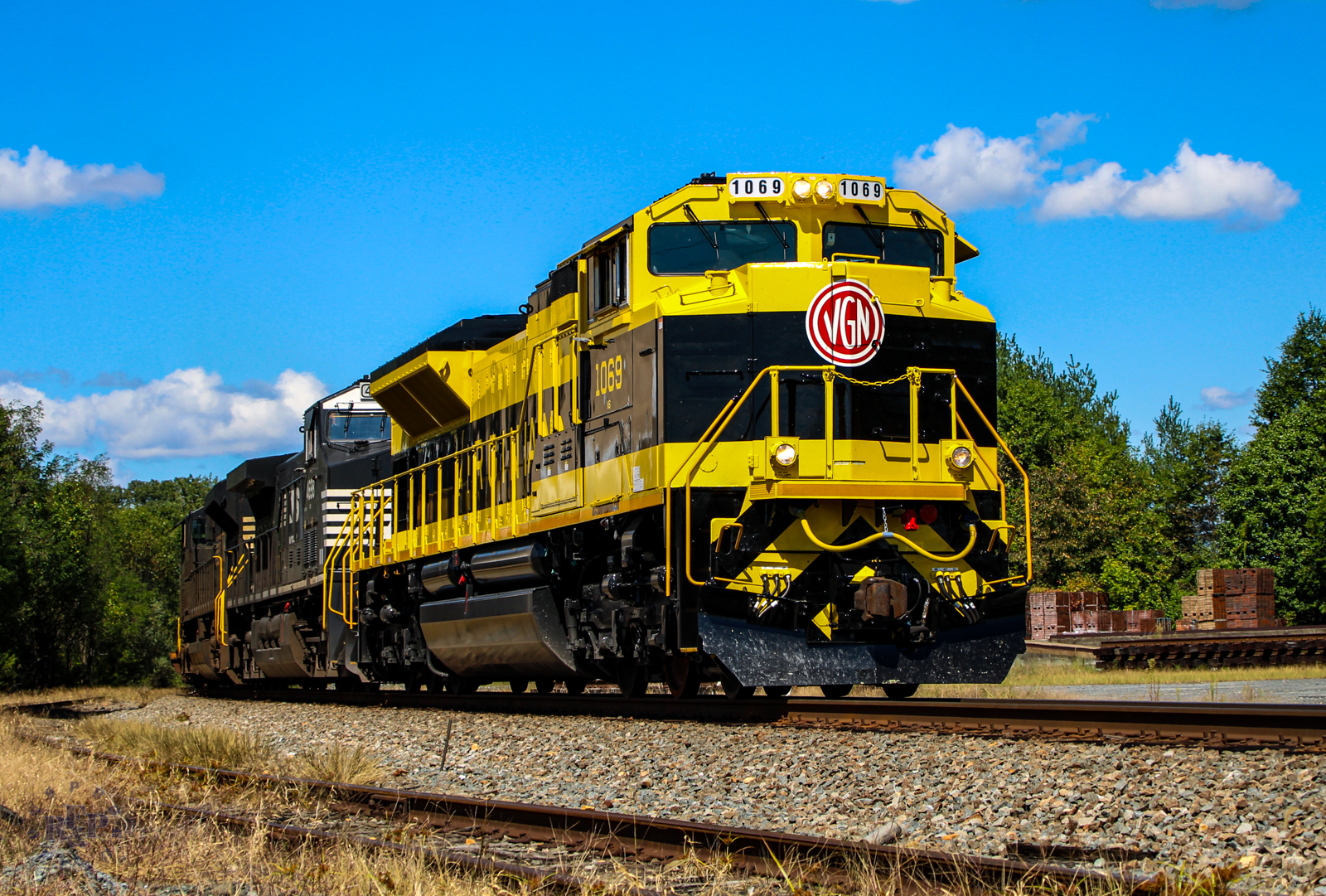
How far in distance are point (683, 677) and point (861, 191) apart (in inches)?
167

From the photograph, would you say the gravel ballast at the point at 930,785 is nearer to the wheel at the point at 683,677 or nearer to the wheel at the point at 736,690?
the wheel at the point at 683,677

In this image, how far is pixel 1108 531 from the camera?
45969 mm

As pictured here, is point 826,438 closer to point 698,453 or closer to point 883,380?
point 883,380

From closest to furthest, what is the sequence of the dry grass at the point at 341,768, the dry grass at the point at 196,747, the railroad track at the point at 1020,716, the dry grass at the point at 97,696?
the railroad track at the point at 1020,716, the dry grass at the point at 341,768, the dry grass at the point at 196,747, the dry grass at the point at 97,696

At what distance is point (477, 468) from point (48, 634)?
34711 mm

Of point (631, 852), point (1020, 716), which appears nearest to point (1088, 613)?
point (1020, 716)

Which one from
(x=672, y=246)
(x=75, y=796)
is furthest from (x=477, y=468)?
(x=75, y=796)

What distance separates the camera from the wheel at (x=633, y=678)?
11602 mm

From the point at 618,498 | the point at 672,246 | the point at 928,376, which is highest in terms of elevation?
the point at 672,246

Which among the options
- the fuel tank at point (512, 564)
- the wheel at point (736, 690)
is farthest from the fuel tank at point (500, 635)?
the wheel at point (736, 690)

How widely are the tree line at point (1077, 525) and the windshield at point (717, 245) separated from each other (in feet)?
78.9

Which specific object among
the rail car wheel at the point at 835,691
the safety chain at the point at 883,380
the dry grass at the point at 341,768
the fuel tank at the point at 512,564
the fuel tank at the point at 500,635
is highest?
the safety chain at the point at 883,380

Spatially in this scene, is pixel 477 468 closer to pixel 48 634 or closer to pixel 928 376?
pixel 928 376

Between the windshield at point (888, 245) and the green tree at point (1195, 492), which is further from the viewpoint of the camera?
the green tree at point (1195, 492)
